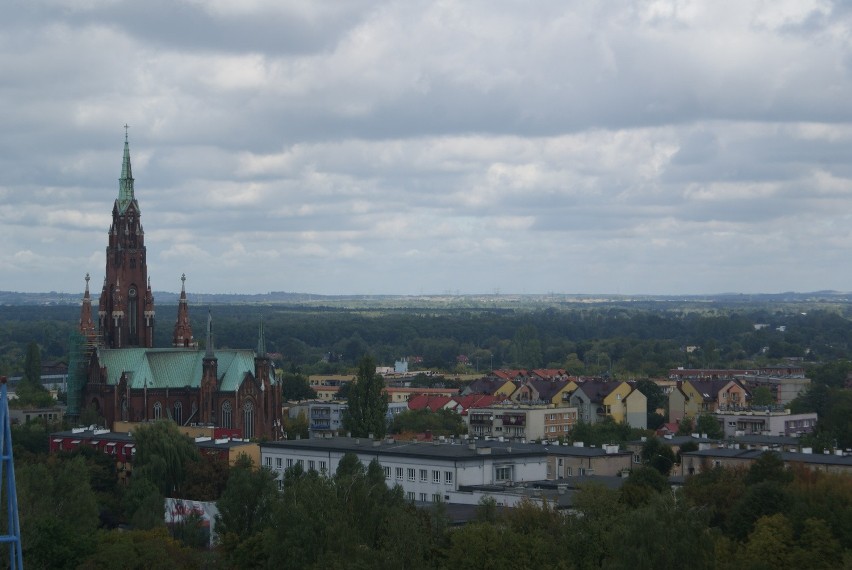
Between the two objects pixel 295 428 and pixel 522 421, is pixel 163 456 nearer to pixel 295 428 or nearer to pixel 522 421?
pixel 295 428

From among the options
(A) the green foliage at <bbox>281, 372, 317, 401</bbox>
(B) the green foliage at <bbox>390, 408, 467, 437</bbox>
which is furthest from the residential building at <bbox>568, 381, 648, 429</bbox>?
(A) the green foliage at <bbox>281, 372, 317, 401</bbox>

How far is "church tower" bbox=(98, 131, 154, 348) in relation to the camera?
471 feet

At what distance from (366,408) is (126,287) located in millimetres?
32644

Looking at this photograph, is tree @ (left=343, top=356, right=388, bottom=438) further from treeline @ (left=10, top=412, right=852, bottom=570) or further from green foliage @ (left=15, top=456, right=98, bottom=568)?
treeline @ (left=10, top=412, right=852, bottom=570)

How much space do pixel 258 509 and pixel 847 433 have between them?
54080mm

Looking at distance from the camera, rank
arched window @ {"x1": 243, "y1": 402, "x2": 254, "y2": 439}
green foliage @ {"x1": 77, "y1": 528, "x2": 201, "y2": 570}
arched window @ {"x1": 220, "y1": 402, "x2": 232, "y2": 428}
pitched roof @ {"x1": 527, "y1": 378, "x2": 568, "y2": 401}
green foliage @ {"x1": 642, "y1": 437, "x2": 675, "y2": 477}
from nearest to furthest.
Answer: green foliage @ {"x1": 77, "y1": 528, "x2": 201, "y2": 570}
green foliage @ {"x1": 642, "y1": 437, "x2": 675, "y2": 477}
arched window @ {"x1": 243, "y1": 402, "x2": 254, "y2": 439}
arched window @ {"x1": 220, "y1": 402, "x2": 232, "y2": 428}
pitched roof @ {"x1": 527, "y1": 378, "x2": 568, "y2": 401}

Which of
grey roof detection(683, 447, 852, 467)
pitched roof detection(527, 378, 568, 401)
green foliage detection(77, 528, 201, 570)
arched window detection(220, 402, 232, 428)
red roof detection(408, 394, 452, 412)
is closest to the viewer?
green foliage detection(77, 528, 201, 570)

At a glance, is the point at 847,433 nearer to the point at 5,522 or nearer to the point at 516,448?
the point at 516,448

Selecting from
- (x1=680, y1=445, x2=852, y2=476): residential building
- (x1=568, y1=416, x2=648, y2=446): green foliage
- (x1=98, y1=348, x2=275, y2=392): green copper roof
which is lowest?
(x1=568, y1=416, x2=648, y2=446): green foliage

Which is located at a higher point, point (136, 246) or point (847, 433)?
point (136, 246)

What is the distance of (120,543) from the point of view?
71.6 metres

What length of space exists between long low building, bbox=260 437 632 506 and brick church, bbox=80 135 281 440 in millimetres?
27538

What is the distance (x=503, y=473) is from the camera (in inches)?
3600

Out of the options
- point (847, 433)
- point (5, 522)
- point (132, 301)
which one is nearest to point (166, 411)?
point (132, 301)
